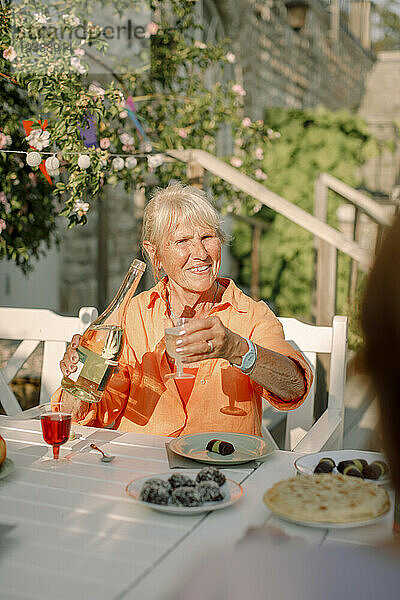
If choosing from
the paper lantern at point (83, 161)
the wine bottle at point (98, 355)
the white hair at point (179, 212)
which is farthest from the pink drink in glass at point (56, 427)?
the paper lantern at point (83, 161)

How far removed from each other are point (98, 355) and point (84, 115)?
1549 millimetres

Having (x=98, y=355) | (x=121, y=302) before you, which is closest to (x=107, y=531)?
(x=98, y=355)

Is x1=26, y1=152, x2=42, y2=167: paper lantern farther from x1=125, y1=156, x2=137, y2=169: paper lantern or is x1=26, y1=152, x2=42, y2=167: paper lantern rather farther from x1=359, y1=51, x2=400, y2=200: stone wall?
x1=359, y1=51, x2=400, y2=200: stone wall

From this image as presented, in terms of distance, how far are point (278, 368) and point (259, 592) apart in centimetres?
87

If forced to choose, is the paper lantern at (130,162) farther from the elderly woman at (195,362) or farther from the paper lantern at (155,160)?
the elderly woman at (195,362)

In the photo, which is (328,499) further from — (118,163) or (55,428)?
(118,163)

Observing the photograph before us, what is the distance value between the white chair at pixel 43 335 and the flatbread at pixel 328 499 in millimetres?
1351

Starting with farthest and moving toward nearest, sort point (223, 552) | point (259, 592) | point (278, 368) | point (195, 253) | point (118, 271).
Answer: point (118, 271) → point (195, 253) → point (278, 368) → point (223, 552) → point (259, 592)

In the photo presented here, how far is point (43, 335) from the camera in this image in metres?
2.51

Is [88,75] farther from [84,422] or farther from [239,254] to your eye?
[239,254]

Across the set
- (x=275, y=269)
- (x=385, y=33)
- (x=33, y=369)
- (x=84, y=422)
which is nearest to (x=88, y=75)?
(x=33, y=369)

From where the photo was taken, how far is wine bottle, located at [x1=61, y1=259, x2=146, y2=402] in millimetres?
1732

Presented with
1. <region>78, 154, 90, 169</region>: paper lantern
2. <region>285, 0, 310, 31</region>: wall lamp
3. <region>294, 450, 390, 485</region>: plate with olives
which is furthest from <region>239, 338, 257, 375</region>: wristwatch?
<region>285, 0, 310, 31</region>: wall lamp

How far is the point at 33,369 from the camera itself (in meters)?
3.80
